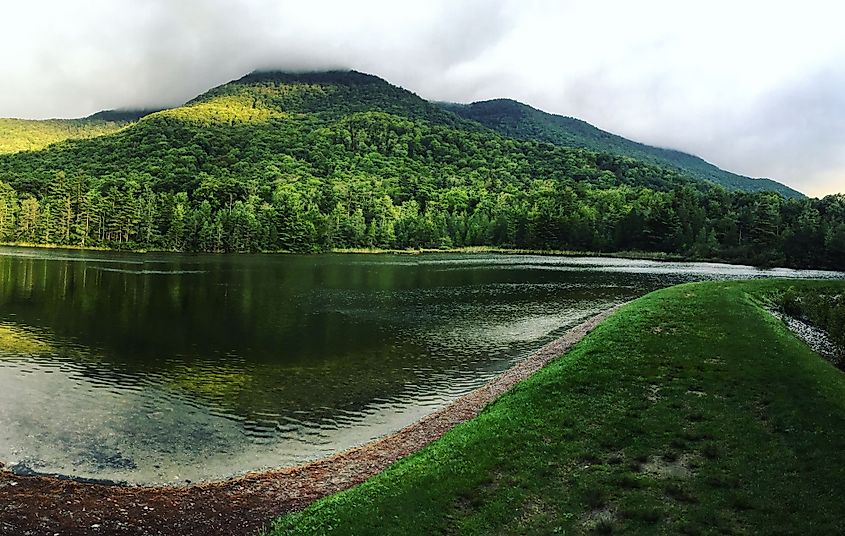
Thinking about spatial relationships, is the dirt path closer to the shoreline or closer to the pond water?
the pond water

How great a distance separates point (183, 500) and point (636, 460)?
36.5 feet

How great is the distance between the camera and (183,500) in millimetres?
14555

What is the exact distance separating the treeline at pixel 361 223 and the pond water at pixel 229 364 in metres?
82.3

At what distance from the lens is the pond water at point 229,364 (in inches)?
773

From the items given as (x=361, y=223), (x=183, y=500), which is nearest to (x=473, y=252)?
(x=361, y=223)

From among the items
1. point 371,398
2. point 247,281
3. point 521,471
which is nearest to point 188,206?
point 247,281

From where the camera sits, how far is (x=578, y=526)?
1080 centimetres

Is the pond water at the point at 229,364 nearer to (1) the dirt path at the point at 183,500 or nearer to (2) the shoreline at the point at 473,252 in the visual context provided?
(1) the dirt path at the point at 183,500

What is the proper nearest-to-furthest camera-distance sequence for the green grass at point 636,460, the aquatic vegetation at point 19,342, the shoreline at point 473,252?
1. the green grass at point 636,460
2. the aquatic vegetation at point 19,342
3. the shoreline at point 473,252

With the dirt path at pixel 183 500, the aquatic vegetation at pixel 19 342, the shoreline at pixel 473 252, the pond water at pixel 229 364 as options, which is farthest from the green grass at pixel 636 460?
the shoreline at pixel 473 252

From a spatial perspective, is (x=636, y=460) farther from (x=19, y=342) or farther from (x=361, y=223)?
(x=361, y=223)

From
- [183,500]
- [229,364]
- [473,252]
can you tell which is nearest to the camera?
[183,500]

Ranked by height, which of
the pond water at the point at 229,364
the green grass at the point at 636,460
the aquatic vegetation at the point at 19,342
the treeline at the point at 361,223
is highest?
the treeline at the point at 361,223

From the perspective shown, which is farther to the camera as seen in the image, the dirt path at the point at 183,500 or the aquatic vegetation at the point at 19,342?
the aquatic vegetation at the point at 19,342
